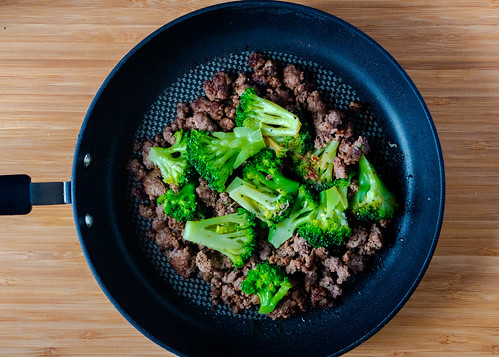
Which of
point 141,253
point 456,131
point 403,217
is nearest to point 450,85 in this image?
point 456,131

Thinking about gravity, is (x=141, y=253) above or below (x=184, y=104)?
below

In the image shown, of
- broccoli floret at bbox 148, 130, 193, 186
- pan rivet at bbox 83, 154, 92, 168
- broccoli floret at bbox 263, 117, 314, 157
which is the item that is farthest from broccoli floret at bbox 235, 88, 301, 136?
pan rivet at bbox 83, 154, 92, 168

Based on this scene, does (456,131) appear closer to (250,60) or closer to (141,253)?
(250,60)

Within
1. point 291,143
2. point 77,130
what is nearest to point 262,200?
point 291,143

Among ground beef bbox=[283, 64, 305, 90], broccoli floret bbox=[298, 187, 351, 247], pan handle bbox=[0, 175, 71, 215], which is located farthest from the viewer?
ground beef bbox=[283, 64, 305, 90]

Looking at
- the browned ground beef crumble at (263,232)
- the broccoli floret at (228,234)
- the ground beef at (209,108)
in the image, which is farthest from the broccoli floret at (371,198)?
the ground beef at (209,108)

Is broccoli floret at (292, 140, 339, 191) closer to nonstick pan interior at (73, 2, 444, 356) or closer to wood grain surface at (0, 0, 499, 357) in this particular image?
nonstick pan interior at (73, 2, 444, 356)
